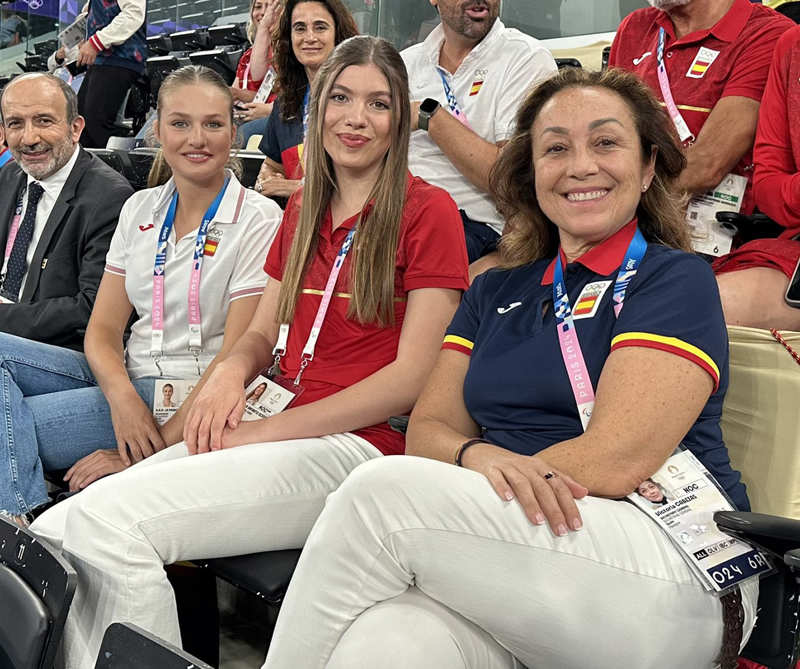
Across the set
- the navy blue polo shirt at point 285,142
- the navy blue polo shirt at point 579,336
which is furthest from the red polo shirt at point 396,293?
the navy blue polo shirt at point 285,142

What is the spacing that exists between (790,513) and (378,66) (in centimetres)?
131

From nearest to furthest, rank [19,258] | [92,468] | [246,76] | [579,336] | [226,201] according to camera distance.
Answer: [579,336] → [92,468] → [226,201] → [19,258] → [246,76]

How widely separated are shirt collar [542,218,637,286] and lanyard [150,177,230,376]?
1131 mm

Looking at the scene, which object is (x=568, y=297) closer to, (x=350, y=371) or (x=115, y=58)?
(x=350, y=371)

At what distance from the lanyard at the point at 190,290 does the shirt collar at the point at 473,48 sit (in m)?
0.84

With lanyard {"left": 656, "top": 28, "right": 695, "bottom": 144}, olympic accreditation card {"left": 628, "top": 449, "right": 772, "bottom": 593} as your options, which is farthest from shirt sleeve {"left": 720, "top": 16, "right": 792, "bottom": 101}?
olympic accreditation card {"left": 628, "top": 449, "right": 772, "bottom": 593}

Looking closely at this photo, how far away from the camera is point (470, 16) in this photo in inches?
110

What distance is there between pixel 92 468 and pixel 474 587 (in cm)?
132

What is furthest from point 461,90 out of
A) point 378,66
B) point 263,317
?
point 263,317

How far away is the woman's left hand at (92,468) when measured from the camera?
232 centimetres

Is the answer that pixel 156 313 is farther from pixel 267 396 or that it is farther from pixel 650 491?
pixel 650 491

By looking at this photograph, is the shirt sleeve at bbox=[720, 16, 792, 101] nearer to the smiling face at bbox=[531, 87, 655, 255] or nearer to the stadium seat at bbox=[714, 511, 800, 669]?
the smiling face at bbox=[531, 87, 655, 255]

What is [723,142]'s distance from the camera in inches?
91.2

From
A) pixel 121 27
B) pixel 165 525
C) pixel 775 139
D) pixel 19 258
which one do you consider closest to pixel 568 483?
pixel 165 525
